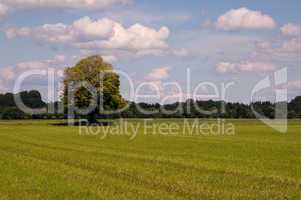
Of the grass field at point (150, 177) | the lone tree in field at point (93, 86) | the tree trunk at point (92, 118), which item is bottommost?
the grass field at point (150, 177)

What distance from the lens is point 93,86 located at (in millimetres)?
93875

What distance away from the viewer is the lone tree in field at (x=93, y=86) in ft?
306

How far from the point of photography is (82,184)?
18641 millimetres

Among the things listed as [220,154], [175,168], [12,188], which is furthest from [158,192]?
[220,154]

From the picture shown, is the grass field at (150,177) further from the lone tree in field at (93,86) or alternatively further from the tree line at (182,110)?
the tree line at (182,110)

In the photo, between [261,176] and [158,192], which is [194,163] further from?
[158,192]

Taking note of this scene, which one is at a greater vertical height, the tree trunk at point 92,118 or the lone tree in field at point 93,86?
the lone tree in field at point 93,86

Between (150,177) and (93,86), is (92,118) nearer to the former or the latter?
(93,86)

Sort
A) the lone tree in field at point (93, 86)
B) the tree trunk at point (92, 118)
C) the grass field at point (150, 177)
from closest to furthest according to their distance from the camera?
the grass field at point (150, 177)
the lone tree in field at point (93, 86)
the tree trunk at point (92, 118)

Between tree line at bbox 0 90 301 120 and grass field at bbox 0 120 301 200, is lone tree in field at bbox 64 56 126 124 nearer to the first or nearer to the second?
tree line at bbox 0 90 301 120

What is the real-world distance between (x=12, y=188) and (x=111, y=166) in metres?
7.19

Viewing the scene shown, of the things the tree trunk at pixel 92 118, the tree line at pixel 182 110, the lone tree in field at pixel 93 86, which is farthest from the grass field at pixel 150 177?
the tree line at pixel 182 110

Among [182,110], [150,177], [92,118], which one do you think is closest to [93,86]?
[92,118]

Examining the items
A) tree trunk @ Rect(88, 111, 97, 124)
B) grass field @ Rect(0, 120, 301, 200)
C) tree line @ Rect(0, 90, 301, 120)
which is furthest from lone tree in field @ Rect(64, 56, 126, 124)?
grass field @ Rect(0, 120, 301, 200)
